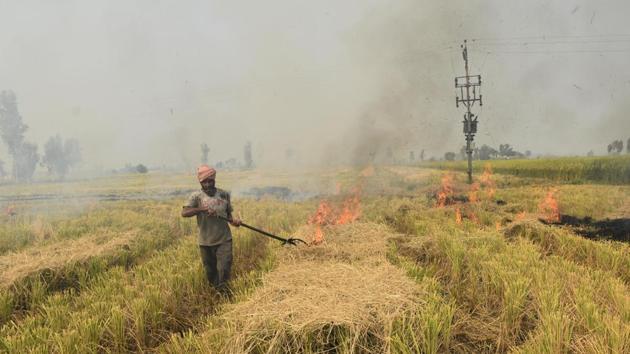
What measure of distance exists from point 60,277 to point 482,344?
668 cm

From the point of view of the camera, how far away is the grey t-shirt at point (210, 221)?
5734 mm

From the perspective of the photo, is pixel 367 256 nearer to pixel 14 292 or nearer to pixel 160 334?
pixel 160 334

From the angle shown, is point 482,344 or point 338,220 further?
point 338,220

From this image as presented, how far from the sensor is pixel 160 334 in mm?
4355

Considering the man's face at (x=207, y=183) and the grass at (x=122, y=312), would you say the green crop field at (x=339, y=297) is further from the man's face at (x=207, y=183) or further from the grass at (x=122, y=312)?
the man's face at (x=207, y=183)

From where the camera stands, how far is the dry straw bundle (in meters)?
3.27

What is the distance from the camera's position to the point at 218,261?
19.2ft

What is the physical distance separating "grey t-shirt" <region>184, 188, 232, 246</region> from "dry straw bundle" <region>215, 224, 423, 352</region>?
50.5 inches

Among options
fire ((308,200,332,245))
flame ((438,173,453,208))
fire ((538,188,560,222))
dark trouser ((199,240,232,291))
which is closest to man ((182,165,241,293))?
dark trouser ((199,240,232,291))

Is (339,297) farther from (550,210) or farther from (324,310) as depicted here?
(550,210)

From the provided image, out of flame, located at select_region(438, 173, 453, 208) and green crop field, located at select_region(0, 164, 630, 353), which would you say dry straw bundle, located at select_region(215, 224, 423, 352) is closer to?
green crop field, located at select_region(0, 164, 630, 353)

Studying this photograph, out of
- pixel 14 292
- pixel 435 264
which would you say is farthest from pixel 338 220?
pixel 14 292

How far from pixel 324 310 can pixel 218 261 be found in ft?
9.30

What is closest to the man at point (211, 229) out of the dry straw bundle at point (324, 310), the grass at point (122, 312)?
the grass at point (122, 312)
